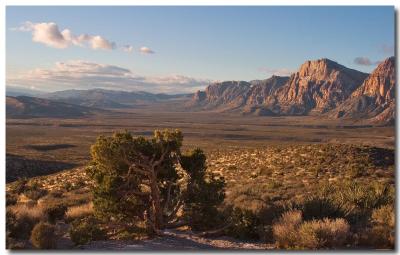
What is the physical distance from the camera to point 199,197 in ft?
41.9

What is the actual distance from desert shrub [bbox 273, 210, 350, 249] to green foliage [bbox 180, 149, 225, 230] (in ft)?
7.01

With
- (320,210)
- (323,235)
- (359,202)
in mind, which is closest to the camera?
(323,235)

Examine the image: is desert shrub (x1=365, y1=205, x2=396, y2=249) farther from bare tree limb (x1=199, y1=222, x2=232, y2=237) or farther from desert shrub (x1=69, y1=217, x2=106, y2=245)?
desert shrub (x1=69, y1=217, x2=106, y2=245)

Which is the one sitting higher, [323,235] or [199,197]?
[199,197]

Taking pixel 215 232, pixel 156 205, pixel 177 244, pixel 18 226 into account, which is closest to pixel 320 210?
pixel 215 232

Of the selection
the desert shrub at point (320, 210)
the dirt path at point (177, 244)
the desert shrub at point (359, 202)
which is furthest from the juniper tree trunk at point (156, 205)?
the desert shrub at point (359, 202)

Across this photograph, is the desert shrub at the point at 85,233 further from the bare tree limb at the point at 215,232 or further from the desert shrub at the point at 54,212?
the desert shrub at the point at 54,212

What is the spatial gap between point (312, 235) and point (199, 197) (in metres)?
3.53

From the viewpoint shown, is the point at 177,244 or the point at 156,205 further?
the point at 156,205

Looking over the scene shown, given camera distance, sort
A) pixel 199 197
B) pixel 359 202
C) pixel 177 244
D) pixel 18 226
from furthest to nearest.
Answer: pixel 359 202 → pixel 199 197 → pixel 18 226 → pixel 177 244

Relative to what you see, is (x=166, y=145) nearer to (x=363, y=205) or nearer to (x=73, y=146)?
(x=363, y=205)

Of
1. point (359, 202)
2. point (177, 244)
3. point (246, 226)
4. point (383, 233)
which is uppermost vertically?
Result: point (383, 233)

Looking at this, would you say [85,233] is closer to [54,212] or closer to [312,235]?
[54,212]

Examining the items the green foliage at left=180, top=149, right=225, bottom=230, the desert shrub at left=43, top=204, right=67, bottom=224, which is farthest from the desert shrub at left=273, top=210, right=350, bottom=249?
the desert shrub at left=43, top=204, right=67, bottom=224
